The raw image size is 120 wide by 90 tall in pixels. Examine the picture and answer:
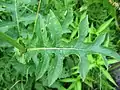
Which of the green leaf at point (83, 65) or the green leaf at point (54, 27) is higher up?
the green leaf at point (54, 27)

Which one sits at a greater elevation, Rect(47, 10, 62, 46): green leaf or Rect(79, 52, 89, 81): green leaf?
Rect(47, 10, 62, 46): green leaf

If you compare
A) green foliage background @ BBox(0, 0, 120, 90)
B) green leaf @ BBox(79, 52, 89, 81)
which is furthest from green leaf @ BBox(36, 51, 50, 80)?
green leaf @ BBox(79, 52, 89, 81)

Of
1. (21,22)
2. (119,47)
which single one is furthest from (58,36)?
(119,47)

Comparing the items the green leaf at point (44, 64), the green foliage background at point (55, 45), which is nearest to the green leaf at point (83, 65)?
the green foliage background at point (55, 45)

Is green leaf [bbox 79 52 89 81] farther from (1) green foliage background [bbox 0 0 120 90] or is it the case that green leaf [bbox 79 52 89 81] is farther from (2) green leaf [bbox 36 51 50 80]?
(2) green leaf [bbox 36 51 50 80]

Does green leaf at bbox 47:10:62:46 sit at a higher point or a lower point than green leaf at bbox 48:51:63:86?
higher

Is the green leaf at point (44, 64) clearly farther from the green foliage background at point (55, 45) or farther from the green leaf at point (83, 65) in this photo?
the green leaf at point (83, 65)

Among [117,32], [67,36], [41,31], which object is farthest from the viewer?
[117,32]

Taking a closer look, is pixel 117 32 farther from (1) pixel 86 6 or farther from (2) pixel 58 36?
(2) pixel 58 36
